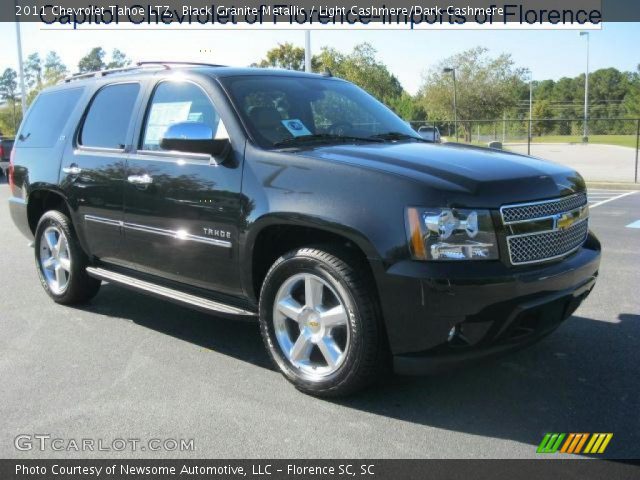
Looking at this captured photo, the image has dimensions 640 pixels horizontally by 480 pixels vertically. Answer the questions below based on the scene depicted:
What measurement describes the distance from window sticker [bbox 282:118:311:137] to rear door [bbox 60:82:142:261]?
50.9 inches

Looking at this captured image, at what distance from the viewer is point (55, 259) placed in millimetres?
5691

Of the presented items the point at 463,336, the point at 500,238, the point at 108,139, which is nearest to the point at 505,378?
the point at 463,336

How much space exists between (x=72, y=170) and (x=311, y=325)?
2765 millimetres

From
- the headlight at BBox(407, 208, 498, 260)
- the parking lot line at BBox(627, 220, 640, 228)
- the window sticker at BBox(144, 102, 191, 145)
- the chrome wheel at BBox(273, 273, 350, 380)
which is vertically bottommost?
the parking lot line at BBox(627, 220, 640, 228)

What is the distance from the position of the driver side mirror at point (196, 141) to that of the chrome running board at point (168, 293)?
36.6 inches

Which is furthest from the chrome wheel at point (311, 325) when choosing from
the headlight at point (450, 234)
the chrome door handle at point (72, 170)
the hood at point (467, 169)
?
the chrome door handle at point (72, 170)

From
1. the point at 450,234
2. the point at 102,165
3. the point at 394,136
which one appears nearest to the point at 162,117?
the point at 102,165

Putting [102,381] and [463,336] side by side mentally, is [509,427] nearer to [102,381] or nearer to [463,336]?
[463,336]

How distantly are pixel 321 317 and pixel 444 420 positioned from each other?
34.2 inches

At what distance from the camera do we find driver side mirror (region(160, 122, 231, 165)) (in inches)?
152

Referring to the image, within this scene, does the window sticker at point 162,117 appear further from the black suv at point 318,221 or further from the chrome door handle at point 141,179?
the chrome door handle at point 141,179

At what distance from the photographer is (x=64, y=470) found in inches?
116

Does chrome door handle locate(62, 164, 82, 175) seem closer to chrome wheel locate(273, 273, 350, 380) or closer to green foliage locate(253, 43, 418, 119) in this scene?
chrome wheel locate(273, 273, 350, 380)

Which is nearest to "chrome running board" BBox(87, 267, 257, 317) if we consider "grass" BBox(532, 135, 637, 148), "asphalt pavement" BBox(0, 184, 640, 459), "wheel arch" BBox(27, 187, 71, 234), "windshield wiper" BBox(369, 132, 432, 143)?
"asphalt pavement" BBox(0, 184, 640, 459)
